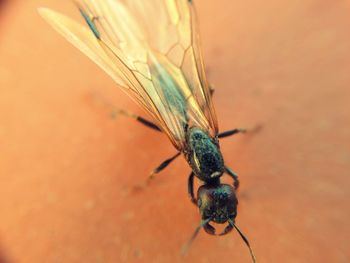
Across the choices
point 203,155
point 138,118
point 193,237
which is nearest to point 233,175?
point 203,155

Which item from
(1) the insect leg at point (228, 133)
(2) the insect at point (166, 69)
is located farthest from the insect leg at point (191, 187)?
(1) the insect leg at point (228, 133)

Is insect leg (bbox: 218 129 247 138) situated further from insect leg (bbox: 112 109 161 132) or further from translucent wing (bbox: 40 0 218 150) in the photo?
insect leg (bbox: 112 109 161 132)

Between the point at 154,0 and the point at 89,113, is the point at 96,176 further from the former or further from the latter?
the point at 154,0

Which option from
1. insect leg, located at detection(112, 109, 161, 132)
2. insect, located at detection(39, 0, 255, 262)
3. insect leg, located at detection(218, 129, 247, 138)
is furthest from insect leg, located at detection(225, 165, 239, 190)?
insect leg, located at detection(112, 109, 161, 132)

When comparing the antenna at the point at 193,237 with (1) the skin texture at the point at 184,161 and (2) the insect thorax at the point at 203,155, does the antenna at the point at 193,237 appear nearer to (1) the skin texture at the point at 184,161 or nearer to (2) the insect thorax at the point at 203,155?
(1) the skin texture at the point at 184,161

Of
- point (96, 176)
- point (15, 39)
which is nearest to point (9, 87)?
point (15, 39)

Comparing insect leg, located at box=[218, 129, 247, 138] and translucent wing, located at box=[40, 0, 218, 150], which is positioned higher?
translucent wing, located at box=[40, 0, 218, 150]
